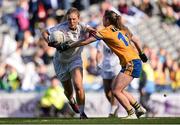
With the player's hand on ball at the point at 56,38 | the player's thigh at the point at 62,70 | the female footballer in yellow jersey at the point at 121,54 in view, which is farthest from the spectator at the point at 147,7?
the female footballer in yellow jersey at the point at 121,54

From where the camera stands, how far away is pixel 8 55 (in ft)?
82.4

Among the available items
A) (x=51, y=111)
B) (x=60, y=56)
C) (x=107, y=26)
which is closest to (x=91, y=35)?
(x=107, y=26)

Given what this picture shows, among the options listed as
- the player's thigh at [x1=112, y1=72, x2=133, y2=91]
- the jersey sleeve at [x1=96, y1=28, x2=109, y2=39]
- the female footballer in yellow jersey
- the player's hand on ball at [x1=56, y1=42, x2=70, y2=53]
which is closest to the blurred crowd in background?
the player's hand on ball at [x1=56, y1=42, x2=70, y2=53]

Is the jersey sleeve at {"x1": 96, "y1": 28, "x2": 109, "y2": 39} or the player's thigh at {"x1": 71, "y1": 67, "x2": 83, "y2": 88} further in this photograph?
the player's thigh at {"x1": 71, "y1": 67, "x2": 83, "y2": 88}

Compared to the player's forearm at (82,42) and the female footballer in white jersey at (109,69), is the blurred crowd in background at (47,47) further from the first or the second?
the player's forearm at (82,42)

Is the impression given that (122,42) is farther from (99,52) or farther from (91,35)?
(99,52)

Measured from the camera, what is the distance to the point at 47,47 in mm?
24812

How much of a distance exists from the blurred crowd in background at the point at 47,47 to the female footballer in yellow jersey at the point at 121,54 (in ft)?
23.1

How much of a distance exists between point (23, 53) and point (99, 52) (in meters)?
6.19

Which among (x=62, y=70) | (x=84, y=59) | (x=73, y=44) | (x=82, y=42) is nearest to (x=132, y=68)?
(x=82, y=42)

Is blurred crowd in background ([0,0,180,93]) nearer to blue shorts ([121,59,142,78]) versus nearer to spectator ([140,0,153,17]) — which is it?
spectator ([140,0,153,17])

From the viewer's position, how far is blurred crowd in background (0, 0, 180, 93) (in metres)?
23.4

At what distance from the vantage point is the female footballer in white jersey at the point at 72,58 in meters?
16.1

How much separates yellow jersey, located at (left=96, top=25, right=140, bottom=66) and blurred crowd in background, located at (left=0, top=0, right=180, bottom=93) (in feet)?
23.3
